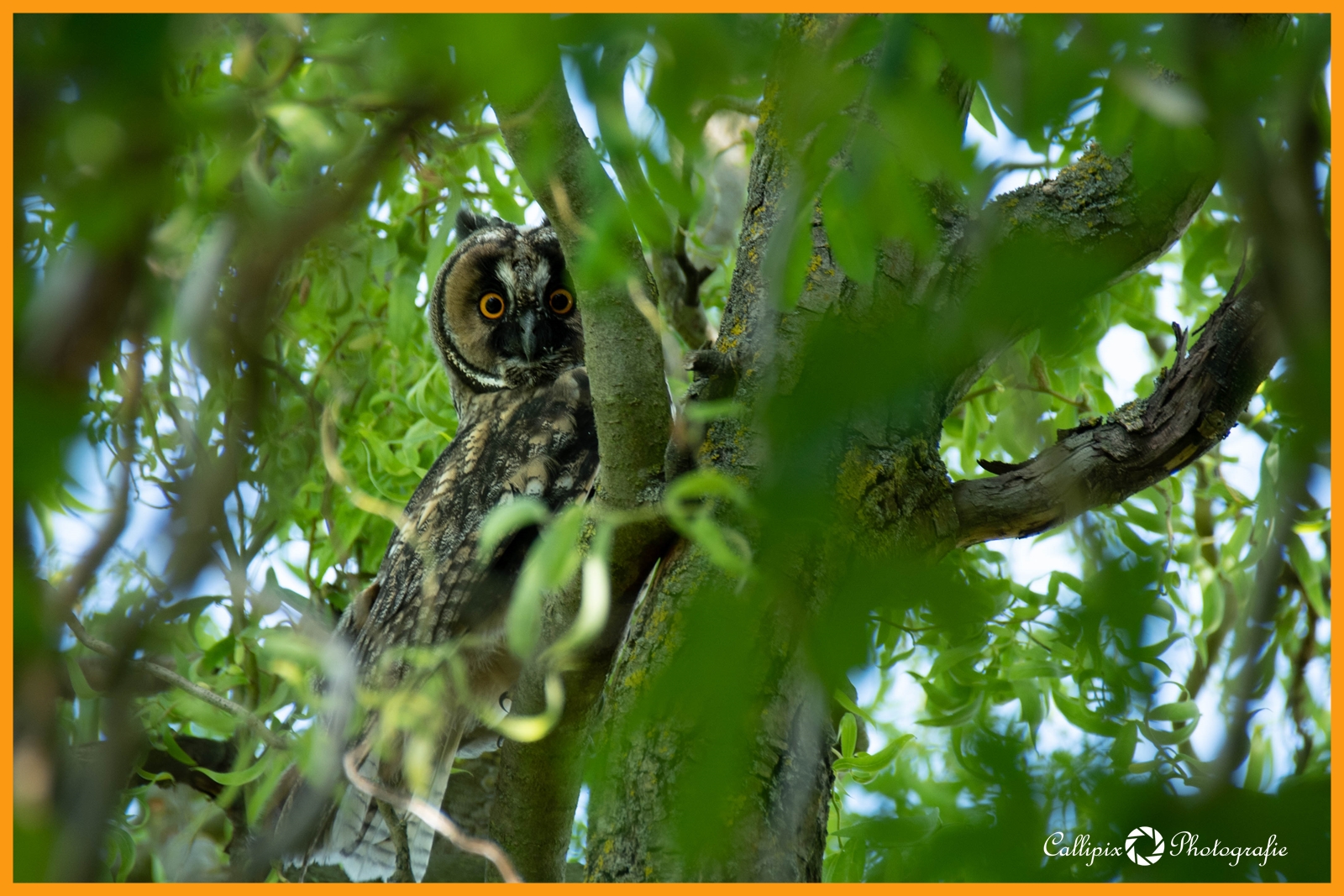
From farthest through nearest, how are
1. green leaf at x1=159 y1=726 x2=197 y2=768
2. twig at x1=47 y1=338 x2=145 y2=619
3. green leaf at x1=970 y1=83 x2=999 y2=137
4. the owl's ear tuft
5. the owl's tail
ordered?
the owl's ear tuft < the owl's tail < green leaf at x1=159 y1=726 x2=197 y2=768 < green leaf at x1=970 y1=83 x2=999 y2=137 < twig at x1=47 y1=338 x2=145 y2=619

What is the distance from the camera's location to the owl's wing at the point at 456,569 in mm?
2184

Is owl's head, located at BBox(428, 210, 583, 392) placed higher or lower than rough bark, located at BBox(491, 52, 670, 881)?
higher

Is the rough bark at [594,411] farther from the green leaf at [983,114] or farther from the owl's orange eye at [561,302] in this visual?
the owl's orange eye at [561,302]

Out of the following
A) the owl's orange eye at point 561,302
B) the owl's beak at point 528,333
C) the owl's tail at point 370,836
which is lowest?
the owl's tail at point 370,836

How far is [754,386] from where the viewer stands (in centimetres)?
145

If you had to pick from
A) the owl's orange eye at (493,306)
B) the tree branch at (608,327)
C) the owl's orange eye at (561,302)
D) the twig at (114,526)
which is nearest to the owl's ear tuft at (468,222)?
the owl's orange eye at (493,306)

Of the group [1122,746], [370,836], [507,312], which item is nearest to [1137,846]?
[1122,746]

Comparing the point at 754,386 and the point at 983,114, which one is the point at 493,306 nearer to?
the point at 754,386

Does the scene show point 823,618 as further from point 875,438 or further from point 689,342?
point 689,342

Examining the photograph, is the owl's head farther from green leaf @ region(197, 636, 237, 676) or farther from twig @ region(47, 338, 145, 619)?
twig @ region(47, 338, 145, 619)

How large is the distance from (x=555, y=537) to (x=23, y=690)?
0.32 meters

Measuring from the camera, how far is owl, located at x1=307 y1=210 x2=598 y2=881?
2182 mm

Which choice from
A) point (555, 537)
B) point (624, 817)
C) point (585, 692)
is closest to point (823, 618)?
point (555, 537)

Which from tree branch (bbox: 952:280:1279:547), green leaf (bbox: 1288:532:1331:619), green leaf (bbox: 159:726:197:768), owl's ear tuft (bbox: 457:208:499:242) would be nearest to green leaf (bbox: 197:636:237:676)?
green leaf (bbox: 159:726:197:768)
